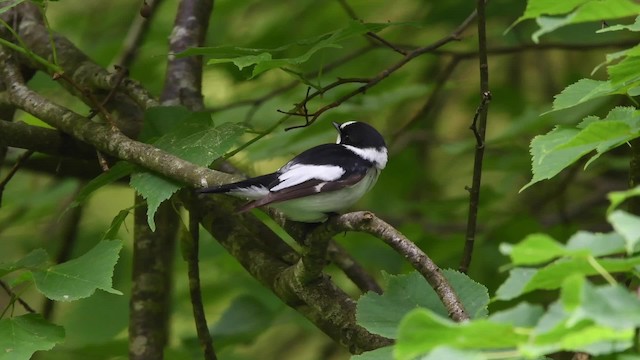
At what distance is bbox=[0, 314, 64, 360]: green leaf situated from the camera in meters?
2.23

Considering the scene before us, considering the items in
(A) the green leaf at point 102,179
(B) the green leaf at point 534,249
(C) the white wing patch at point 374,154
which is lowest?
(B) the green leaf at point 534,249

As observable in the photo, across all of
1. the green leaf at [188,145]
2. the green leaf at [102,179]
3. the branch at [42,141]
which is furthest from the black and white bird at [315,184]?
the branch at [42,141]

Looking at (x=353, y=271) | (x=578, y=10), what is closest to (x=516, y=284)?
(x=578, y=10)

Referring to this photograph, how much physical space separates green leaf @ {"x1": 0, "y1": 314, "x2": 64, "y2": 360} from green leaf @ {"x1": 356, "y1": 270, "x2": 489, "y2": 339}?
83 cm

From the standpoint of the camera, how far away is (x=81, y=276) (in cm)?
232

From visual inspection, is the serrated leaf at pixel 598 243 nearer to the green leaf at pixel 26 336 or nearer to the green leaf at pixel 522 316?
the green leaf at pixel 522 316

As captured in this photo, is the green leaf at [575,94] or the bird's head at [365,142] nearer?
the green leaf at [575,94]

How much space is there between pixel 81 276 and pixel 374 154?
41.0 inches

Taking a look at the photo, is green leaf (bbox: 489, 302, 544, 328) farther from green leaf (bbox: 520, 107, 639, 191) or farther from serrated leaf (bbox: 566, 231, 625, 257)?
green leaf (bbox: 520, 107, 639, 191)

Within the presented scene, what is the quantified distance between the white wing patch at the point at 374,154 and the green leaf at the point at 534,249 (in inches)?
62.7

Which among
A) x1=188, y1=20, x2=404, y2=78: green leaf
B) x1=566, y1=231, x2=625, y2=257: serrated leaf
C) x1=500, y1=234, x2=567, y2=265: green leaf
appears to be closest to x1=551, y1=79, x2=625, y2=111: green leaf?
x1=188, y1=20, x2=404, y2=78: green leaf

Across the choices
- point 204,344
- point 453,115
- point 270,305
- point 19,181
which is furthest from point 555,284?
point 453,115

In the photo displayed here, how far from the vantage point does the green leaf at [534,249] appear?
1.21m

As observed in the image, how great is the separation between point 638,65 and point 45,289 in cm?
152
